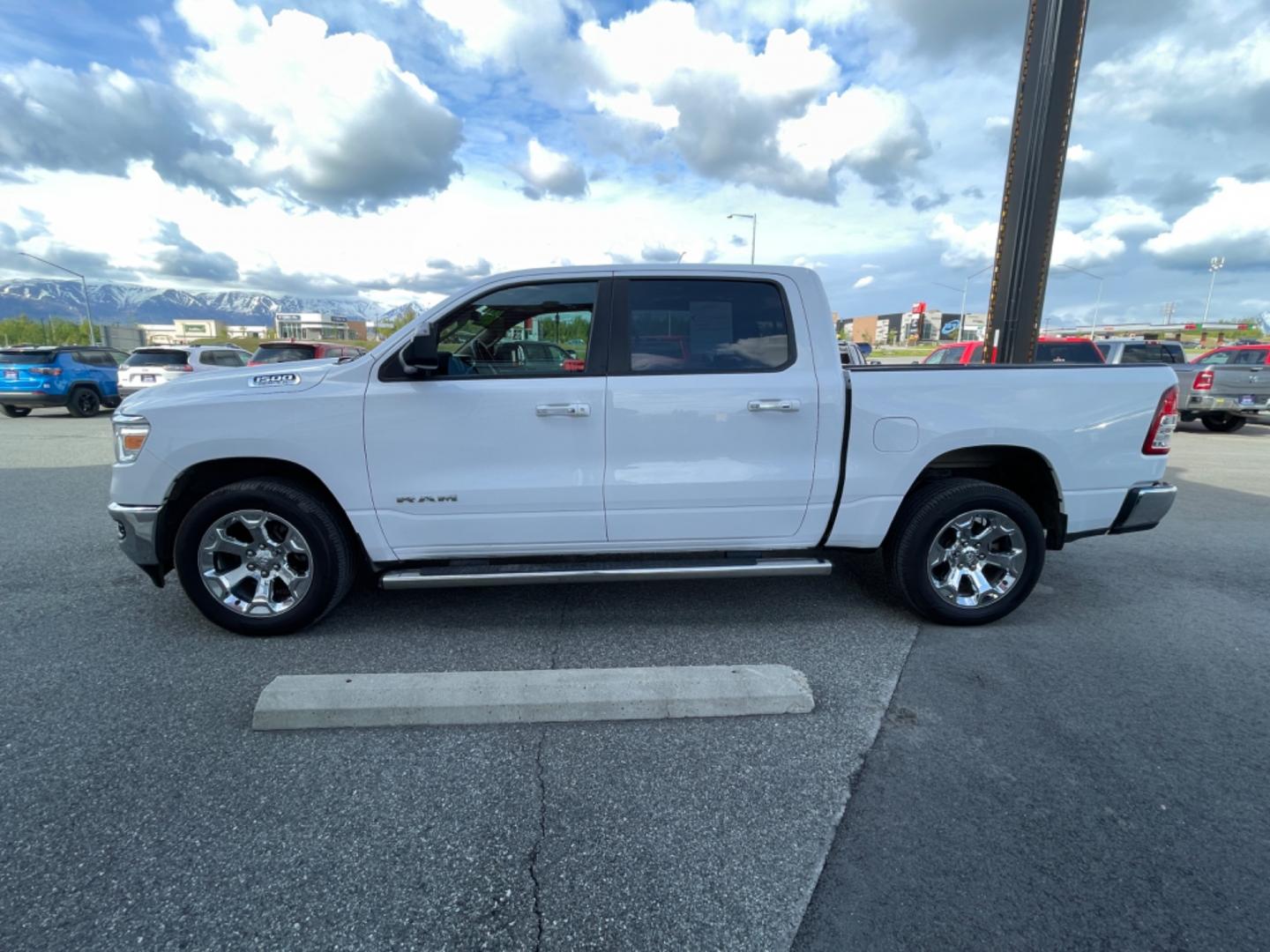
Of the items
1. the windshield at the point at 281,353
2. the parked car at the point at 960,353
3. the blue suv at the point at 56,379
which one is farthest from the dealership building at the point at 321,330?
the parked car at the point at 960,353

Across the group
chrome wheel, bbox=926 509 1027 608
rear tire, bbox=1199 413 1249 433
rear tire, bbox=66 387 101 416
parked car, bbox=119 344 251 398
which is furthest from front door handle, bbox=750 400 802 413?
rear tire, bbox=66 387 101 416

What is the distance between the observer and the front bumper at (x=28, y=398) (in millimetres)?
13594

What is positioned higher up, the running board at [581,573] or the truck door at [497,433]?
the truck door at [497,433]

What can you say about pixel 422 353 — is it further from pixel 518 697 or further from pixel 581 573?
pixel 518 697

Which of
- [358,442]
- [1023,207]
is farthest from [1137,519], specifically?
[1023,207]

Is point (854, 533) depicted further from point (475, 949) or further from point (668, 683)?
point (475, 949)

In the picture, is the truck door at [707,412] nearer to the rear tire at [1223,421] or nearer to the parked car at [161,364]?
the parked car at [161,364]

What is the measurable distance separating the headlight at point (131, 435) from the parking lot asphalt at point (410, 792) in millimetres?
1032

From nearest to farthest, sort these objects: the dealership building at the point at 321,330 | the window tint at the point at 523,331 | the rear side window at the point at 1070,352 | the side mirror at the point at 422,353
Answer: the side mirror at the point at 422,353, the window tint at the point at 523,331, the rear side window at the point at 1070,352, the dealership building at the point at 321,330

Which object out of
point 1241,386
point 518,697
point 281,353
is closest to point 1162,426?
point 518,697

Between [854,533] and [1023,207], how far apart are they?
6043 mm

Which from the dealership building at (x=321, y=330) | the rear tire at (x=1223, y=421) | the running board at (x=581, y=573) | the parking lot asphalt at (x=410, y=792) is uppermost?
the dealership building at (x=321, y=330)

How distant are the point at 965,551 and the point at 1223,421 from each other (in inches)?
585

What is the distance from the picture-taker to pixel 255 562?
11.5 ft
